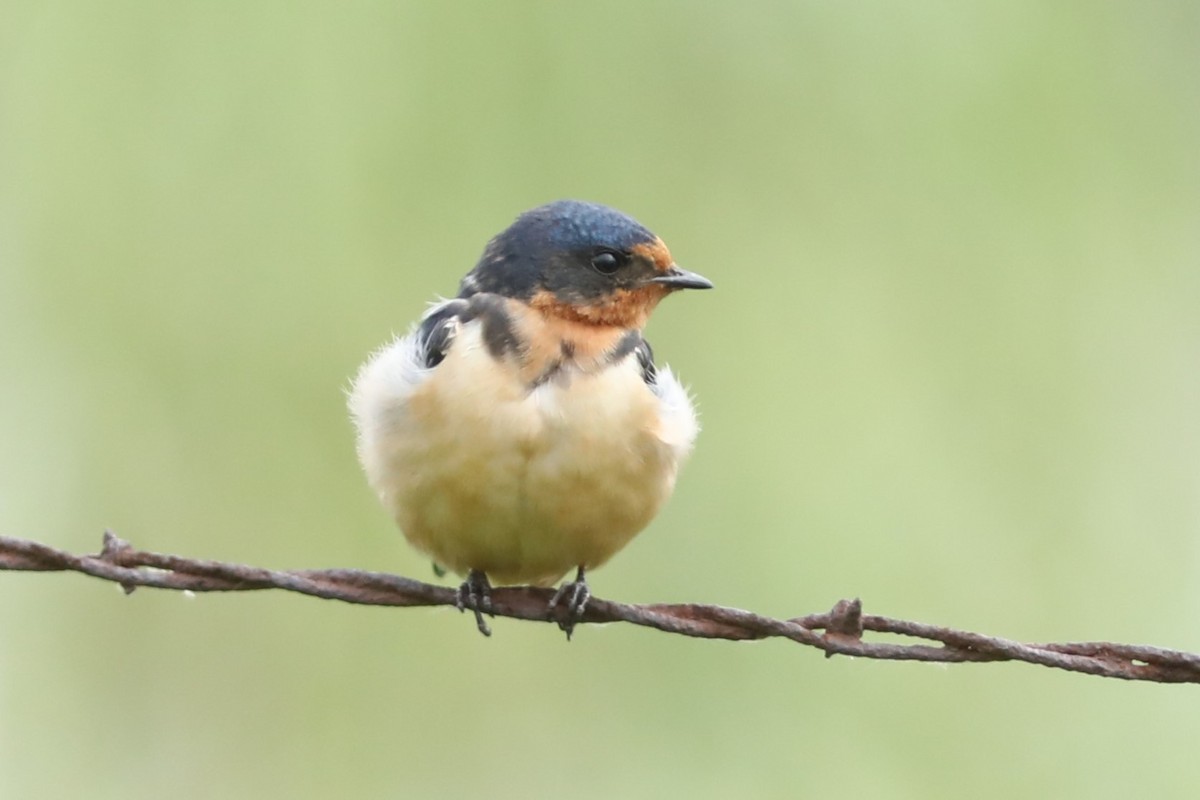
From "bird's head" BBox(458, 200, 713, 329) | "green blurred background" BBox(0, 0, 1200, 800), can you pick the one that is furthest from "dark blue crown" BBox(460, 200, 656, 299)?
"green blurred background" BBox(0, 0, 1200, 800)

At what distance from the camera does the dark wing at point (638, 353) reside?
10.9ft

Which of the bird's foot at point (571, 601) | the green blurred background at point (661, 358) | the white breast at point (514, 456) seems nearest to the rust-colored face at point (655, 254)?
the white breast at point (514, 456)

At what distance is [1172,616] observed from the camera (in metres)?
4.54

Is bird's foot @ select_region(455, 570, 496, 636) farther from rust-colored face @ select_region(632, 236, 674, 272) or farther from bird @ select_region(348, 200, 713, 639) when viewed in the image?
rust-colored face @ select_region(632, 236, 674, 272)

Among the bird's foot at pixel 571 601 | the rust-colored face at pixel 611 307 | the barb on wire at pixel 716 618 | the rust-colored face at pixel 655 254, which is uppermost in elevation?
the rust-colored face at pixel 655 254

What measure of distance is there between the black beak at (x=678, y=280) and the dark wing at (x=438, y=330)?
0.41m

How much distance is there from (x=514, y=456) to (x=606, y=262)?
0.59 m

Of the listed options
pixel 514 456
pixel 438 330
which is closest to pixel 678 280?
pixel 438 330

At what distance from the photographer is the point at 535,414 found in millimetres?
3066

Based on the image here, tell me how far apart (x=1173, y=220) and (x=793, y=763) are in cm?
226

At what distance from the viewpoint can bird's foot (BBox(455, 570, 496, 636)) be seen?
311 centimetres

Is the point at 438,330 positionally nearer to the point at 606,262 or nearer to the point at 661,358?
the point at 606,262

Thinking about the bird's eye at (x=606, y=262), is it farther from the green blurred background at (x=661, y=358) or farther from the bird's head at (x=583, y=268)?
the green blurred background at (x=661, y=358)

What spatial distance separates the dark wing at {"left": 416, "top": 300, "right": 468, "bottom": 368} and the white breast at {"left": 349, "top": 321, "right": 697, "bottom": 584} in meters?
0.03
